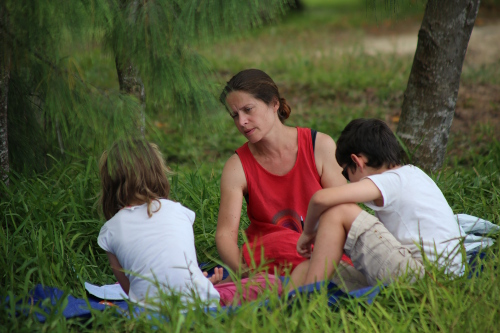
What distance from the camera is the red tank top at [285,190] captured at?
291 cm

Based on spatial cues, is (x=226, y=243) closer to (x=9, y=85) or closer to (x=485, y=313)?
A: (x=485, y=313)

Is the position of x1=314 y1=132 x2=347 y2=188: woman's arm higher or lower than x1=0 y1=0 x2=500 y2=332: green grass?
higher

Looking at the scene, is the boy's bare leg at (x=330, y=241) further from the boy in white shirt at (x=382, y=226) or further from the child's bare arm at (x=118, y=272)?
the child's bare arm at (x=118, y=272)

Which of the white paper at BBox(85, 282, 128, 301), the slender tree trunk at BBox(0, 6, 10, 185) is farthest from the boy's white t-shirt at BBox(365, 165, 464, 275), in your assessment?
the slender tree trunk at BBox(0, 6, 10, 185)

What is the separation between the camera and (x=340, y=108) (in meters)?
6.24

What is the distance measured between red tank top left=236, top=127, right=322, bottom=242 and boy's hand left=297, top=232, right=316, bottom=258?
41cm

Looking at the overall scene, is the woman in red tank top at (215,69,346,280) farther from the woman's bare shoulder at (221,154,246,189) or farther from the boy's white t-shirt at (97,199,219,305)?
the boy's white t-shirt at (97,199,219,305)

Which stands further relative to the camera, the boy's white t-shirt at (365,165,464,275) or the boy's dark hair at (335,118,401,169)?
the boy's dark hair at (335,118,401,169)

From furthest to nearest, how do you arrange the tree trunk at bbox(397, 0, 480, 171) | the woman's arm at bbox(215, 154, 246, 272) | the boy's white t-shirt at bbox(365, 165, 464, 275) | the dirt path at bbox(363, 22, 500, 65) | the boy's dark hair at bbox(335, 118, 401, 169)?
the dirt path at bbox(363, 22, 500, 65), the tree trunk at bbox(397, 0, 480, 171), the woman's arm at bbox(215, 154, 246, 272), the boy's dark hair at bbox(335, 118, 401, 169), the boy's white t-shirt at bbox(365, 165, 464, 275)

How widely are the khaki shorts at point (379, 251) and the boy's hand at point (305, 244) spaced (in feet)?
0.56

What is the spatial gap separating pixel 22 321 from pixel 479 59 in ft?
24.5

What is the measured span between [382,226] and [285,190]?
26.2 inches

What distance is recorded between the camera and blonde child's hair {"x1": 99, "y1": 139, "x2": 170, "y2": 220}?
237cm

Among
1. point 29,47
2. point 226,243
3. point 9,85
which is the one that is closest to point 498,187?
point 226,243
